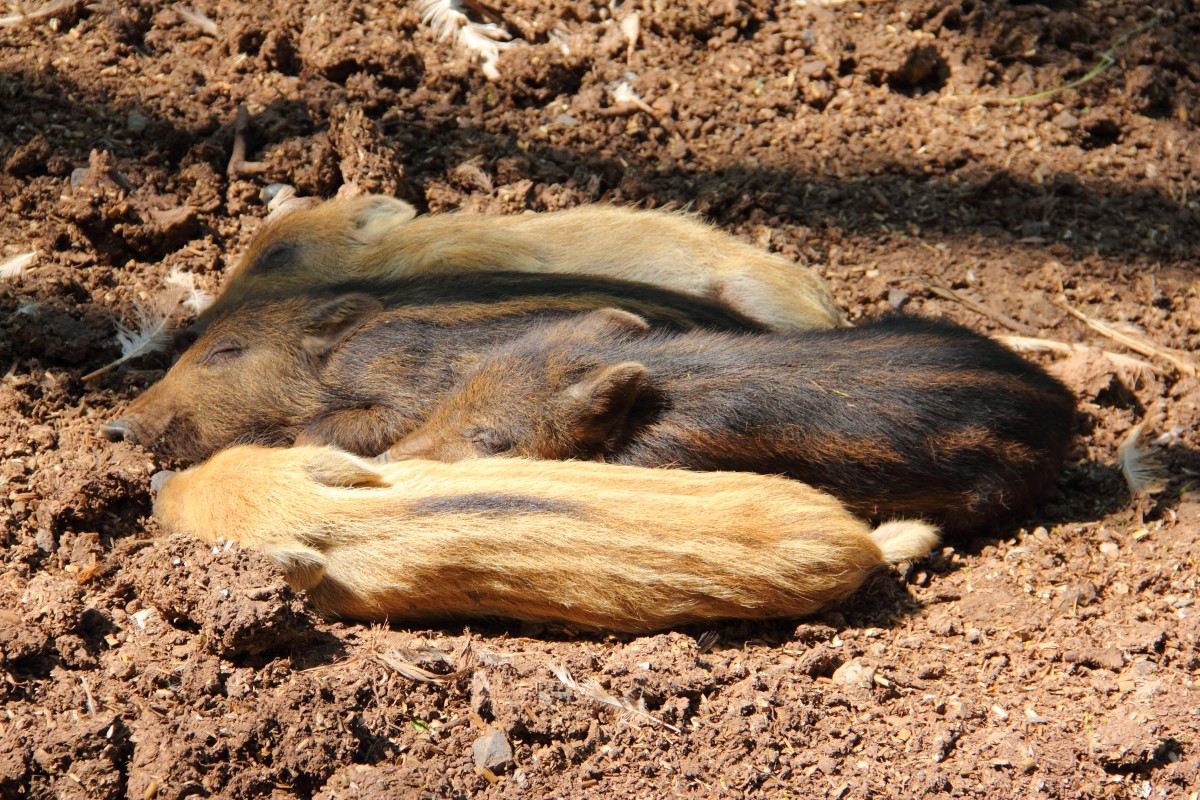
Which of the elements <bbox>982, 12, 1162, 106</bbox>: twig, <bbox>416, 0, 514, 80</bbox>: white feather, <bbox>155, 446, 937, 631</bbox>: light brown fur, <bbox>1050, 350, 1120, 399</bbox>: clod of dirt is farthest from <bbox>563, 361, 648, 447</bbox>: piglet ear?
<bbox>982, 12, 1162, 106</bbox>: twig

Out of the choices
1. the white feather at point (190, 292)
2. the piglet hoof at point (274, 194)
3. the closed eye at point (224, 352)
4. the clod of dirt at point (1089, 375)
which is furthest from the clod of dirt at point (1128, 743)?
the piglet hoof at point (274, 194)

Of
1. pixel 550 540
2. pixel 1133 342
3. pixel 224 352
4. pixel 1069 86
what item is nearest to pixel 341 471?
pixel 550 540

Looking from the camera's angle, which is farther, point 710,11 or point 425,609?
point 710,11

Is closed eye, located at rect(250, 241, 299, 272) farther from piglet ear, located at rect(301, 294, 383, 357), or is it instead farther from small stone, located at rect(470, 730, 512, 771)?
small stone, located at rect(470, 730, 512, 771)

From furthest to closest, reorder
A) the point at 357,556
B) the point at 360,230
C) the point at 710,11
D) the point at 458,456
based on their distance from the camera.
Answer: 1. the point at 710,11
2. the point at 360,230
3. the point at 458,456
4. the point at 357,556

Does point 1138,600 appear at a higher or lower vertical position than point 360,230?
lower

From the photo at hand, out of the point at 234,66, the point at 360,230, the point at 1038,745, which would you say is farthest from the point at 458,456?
the point at 234,66

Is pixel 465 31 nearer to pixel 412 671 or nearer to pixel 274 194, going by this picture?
pixel 274 194

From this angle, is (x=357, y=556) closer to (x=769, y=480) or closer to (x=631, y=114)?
(x=769, y=480)
